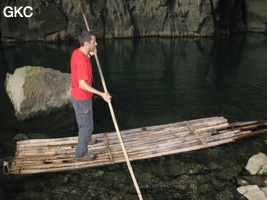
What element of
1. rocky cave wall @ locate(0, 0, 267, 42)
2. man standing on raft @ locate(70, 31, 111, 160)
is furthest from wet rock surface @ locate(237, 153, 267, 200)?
rocky cave wall @ locate(0, 0, 267, 42)

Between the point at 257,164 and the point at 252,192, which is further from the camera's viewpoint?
the point at 257,164

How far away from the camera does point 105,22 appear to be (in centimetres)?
3900

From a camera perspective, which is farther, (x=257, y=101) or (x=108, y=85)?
(x=108, y=85)

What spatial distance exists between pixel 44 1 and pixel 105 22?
9934 mm

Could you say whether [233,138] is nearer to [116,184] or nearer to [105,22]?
[116,184]

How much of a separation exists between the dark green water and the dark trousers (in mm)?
886

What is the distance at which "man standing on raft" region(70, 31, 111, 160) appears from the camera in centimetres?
537

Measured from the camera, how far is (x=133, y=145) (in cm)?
736

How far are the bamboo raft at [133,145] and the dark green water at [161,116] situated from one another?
14.6 inches

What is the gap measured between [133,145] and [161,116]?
3788 millimetres

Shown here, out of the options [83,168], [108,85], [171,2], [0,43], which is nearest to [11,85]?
[108,85]

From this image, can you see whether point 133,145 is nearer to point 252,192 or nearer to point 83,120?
point 83,120
